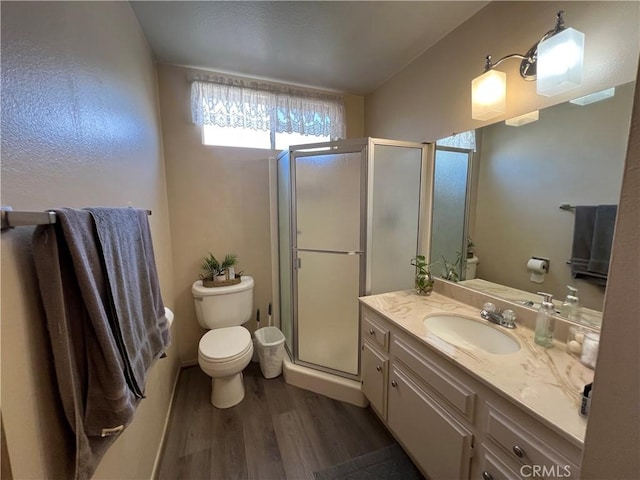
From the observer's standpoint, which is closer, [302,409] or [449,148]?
[449,148]

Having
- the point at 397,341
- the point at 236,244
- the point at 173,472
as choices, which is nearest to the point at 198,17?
the point at 236,244

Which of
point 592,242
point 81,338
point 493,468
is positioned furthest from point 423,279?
point 81,338

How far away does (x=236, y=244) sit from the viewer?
7.76 ft

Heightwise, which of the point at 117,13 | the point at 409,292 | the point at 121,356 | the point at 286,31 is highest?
the point at 286,31

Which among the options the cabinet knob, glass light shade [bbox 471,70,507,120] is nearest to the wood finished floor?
the cabinet knob

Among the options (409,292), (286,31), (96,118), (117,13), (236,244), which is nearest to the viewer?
(96,118)

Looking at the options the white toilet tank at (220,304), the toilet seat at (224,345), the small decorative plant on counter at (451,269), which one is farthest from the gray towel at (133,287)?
the small decorative plant on counter at (451,269)

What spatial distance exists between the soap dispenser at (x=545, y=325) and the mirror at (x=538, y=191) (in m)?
0.12

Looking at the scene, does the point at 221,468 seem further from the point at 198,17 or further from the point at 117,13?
the point at 198,17

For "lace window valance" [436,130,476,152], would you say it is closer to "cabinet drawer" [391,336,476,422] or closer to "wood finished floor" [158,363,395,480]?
"cabinet drawer" [391,336,476,422]

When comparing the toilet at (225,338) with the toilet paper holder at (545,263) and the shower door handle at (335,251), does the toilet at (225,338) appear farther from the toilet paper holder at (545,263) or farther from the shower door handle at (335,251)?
the toilet paper holder at (545,263)

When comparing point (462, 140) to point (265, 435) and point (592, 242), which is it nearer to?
point (592, 242)

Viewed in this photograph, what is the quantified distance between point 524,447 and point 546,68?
148 centimetres

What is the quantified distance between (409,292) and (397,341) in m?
0.52
